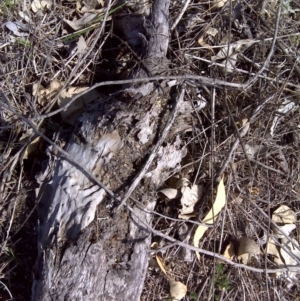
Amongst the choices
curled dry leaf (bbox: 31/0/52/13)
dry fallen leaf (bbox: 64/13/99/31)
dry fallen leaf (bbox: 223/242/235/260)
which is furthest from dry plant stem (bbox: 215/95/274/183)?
curled dry leaf (bbox: 31/0/52/13)

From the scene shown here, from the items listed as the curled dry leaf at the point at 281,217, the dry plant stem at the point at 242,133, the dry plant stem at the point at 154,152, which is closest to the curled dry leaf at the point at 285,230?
the curled dry leaf at the point at 281,217

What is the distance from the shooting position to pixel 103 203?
5.92 feet

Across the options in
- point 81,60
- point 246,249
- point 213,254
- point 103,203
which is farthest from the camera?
point 81,60

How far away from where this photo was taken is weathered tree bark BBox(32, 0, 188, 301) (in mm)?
1733

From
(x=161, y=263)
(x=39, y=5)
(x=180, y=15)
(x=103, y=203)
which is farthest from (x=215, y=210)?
(x=39, y=5)

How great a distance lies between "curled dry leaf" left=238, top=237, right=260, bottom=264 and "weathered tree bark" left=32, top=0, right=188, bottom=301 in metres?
0.50

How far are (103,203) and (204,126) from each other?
2.19ft

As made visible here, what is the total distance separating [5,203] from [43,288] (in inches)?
19.4

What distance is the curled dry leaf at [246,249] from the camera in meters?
2.03

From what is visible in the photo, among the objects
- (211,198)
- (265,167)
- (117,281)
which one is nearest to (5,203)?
(117,281)

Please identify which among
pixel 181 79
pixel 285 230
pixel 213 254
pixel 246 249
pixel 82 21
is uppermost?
pixel 82 21

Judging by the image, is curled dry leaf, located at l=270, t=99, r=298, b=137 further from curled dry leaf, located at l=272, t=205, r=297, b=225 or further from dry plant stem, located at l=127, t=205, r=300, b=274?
dry plant stem, located at l=127, t=205, r=300, b=274

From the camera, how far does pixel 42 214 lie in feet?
6.26

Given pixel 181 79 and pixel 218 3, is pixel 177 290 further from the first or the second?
pixel 218 3
